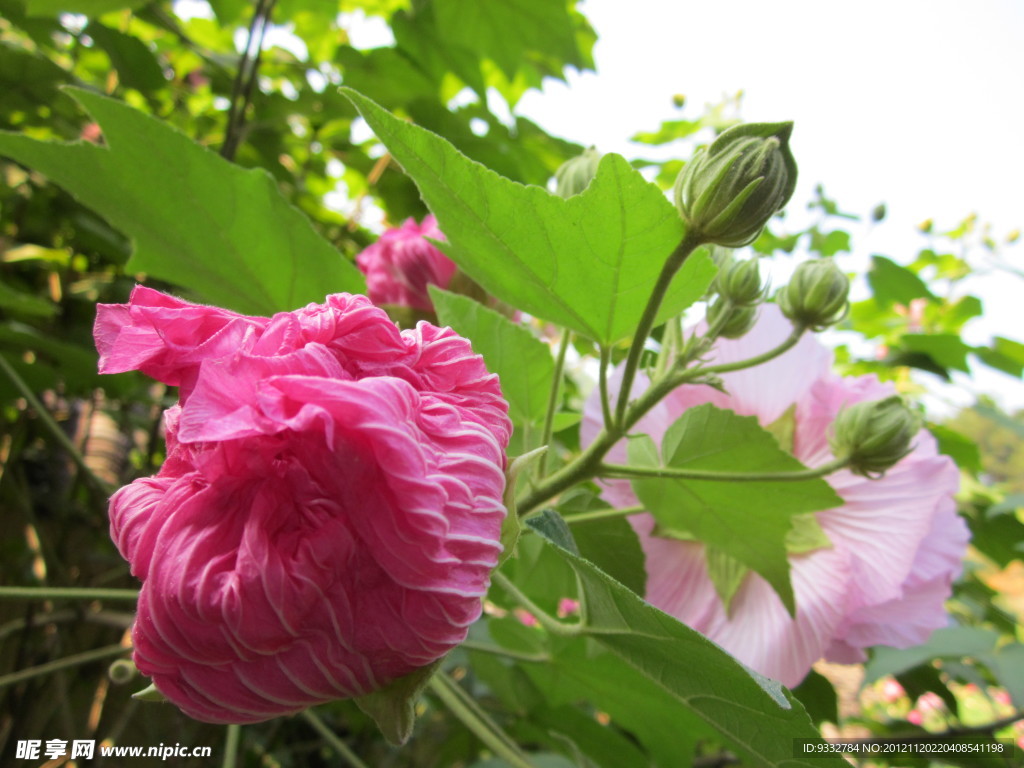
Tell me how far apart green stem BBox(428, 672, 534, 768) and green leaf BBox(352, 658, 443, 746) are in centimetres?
18

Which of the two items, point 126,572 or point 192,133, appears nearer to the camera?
point 126,572

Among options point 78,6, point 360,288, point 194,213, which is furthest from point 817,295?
point 78,6

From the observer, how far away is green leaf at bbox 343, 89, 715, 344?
0.36 metres

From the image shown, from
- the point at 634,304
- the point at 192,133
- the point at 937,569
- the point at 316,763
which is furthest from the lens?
the point at 316,763

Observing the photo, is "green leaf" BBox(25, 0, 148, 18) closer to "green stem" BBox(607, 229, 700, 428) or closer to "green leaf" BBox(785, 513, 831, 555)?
"green stem" BBox(607, 229, 700, 428)

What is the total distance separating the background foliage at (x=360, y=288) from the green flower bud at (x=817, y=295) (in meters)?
0.11

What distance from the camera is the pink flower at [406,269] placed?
66 centimetres

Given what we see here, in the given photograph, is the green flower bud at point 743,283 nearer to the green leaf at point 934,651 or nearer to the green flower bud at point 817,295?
the green flower bud at point 817,295

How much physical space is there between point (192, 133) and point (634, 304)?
94cm

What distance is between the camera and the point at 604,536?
0.51 m

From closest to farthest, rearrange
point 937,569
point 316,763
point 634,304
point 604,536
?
point 634,304 → point 604,536 → point 937,569 → point 316,763

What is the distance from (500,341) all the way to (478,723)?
28cm

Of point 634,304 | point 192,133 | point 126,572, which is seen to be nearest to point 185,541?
point 634,304

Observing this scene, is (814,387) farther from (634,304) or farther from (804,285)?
(634,304)
